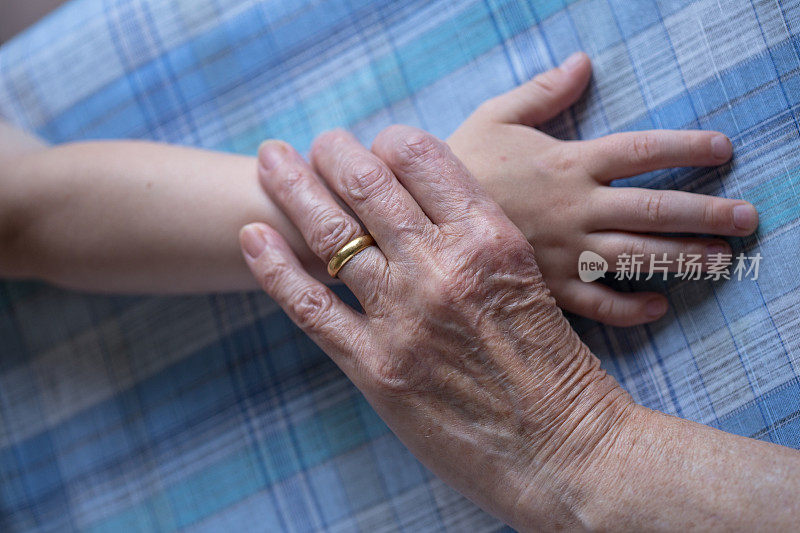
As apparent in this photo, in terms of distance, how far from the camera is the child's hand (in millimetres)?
877

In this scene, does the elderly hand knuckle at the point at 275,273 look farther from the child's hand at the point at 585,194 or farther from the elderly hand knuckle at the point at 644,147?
the elderly hand knuckle at the point at 644,147

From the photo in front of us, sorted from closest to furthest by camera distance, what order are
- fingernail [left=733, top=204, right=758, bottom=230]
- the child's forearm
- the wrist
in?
the wrist < fingernail [left=733, top=204, right=758, bottom=230] < the child's forearm

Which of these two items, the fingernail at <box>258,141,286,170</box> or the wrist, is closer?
the wrist

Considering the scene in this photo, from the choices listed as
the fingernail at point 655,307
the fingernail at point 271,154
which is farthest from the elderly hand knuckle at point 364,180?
the fingernail at point 655,307

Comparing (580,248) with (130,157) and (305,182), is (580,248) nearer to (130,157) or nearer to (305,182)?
(305,182)

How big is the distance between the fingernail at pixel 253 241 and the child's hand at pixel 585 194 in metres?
0.36

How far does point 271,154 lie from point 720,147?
0.73 meters

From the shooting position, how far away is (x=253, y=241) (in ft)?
3.04

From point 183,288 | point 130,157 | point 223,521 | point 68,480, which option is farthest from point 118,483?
point 130,157

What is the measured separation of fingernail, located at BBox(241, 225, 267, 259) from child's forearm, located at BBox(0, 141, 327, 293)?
4cm

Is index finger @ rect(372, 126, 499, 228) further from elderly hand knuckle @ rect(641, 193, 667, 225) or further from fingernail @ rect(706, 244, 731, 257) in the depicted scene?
fingernail @ rect(706, 244, 731, 257)

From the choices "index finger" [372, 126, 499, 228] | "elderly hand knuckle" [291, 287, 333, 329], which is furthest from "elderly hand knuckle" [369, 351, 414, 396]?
"index finger" [372, 126, 499, 228]

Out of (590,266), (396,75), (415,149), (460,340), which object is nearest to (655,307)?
(590,266)

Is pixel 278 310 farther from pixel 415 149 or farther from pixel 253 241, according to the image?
pixel 415 149
